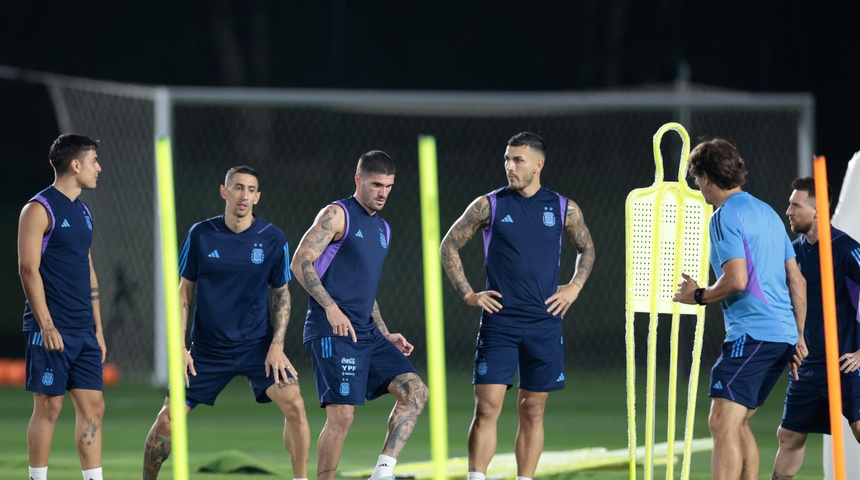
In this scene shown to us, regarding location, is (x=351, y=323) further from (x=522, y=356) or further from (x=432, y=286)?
(x=432, y=286)

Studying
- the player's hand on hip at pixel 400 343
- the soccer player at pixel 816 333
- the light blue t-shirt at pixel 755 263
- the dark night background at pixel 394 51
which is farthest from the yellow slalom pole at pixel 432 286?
the dark night background at pixel 394 51

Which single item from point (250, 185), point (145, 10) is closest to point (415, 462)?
point (250, 185)

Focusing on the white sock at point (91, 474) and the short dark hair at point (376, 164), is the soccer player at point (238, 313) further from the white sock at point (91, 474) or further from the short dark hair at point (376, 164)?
the short dark hair at point (376, 164)

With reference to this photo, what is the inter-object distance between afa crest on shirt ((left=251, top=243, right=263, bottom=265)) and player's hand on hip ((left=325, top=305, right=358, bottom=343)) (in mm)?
482

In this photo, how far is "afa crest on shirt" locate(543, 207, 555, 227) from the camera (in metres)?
6.64

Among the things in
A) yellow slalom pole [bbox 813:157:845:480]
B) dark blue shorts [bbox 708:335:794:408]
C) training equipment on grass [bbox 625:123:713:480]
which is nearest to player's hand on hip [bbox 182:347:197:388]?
training equipment on grass [bbox 625:123:713:480]

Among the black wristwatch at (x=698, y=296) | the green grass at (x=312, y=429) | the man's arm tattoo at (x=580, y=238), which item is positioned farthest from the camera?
the green grass at (x=312, y=429)

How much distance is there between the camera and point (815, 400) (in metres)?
6.52

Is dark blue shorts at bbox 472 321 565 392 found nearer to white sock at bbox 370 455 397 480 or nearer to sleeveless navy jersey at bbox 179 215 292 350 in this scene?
white sock at bbox 370 455 397 480

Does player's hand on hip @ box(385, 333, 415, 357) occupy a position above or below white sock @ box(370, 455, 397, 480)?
above

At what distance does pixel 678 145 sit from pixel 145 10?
12346 mm

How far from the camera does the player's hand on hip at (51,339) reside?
6207mm

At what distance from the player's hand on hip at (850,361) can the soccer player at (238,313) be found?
276 cm

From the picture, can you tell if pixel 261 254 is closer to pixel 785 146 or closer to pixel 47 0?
pixel 785 146
